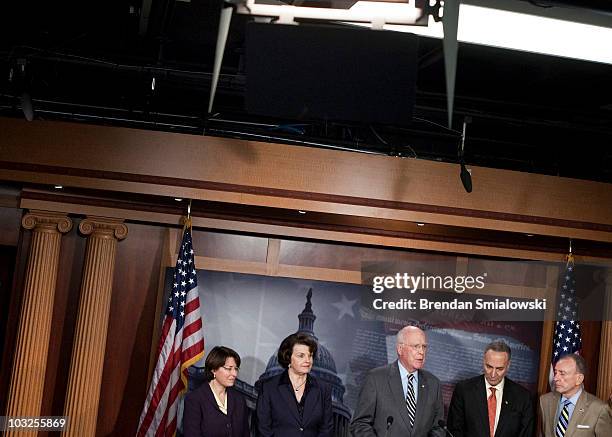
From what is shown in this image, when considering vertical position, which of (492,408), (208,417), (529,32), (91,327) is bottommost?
(208,417)

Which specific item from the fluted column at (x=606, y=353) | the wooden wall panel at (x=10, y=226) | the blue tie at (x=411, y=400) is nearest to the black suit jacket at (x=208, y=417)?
the blue tie at (x=411, y=400)

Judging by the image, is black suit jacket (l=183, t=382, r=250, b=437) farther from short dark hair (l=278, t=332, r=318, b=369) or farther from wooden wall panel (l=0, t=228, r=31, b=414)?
wooden wall panel (l=0, t=228, r=31, b=414)

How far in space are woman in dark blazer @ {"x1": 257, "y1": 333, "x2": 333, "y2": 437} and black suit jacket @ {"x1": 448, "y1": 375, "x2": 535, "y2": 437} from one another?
1.04 m

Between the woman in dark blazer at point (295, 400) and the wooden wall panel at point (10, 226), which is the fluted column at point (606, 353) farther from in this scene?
the wooden wall panel at point (10, 226)

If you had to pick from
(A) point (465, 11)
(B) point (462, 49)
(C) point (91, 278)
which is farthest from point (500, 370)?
(A) point (465, 11)

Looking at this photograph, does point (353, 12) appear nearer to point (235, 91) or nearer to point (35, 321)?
point (235, 91)

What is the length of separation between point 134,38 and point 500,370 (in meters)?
3.93

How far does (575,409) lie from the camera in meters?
7.15

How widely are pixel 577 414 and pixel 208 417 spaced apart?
9.15 ft

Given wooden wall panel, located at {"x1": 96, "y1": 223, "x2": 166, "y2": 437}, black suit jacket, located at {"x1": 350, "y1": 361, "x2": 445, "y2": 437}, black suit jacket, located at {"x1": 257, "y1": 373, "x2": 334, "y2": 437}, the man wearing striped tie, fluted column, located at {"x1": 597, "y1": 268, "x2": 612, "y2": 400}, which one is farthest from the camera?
fluted column, located at {"x1": 597, "y1": 268, "x2": 612, "y2": 400}

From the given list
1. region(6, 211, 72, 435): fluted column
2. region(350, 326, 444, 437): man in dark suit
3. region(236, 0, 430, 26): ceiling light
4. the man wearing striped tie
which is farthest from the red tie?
region(236, 0, 430, 26): ceiling light

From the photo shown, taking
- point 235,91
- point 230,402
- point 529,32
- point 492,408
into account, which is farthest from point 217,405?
point 529,32

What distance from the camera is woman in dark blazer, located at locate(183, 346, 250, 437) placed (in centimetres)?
652

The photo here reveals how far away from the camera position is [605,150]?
28.2 feet
